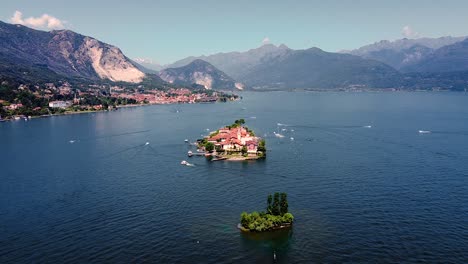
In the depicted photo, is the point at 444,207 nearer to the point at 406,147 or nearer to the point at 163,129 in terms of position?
the point at 406,147

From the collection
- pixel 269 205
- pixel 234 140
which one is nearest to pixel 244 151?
pixel 234 140

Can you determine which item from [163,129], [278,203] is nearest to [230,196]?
[278,203]

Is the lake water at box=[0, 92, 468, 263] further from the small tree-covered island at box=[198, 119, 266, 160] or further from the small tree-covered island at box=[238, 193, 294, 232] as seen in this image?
the small tree-covered island at box=[198, 119, 266, 160]

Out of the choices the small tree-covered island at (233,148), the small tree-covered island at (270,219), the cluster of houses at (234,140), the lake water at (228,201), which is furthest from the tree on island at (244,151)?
the small tree-covered island at (270,219)

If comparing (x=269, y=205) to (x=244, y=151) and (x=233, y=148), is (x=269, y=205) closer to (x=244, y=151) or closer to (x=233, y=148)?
(x=244, y=151)

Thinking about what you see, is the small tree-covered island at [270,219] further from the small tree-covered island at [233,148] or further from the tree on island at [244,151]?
the tree on island at [244,151]

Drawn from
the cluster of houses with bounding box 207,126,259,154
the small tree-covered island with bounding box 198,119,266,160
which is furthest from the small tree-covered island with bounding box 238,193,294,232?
the cluster of houses with bounding box 207,126,259,154
